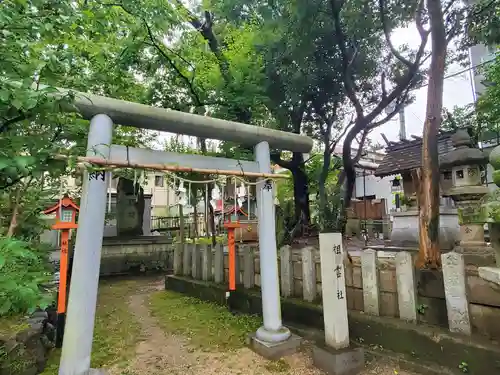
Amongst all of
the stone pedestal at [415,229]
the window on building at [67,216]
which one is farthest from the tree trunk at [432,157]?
the window on building at [67,216]

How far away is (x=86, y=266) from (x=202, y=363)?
7.23 feet

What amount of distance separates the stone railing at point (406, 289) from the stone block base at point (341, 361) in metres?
0.81

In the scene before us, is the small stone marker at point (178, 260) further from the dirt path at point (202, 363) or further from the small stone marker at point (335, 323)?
the small stone marker at point (335, 323)

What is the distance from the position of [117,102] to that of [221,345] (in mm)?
3954

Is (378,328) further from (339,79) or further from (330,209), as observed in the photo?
(339,79)

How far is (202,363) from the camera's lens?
14.1 ft

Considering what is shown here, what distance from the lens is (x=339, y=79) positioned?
988 cm

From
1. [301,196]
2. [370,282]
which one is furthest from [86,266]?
[301,196]

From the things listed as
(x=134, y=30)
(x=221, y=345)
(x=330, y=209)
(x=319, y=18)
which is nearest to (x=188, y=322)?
(x=221, y=345)

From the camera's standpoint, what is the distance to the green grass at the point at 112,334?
14.3 ft

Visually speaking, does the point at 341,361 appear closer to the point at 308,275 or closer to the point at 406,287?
the point at 406,287

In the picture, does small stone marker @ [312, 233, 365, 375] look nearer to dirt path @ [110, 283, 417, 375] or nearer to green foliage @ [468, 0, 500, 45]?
dirt path @ [110, 283, 417, 375]

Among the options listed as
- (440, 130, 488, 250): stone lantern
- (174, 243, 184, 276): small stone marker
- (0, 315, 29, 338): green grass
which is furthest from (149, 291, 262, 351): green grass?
(440, 130, 488, 250): stone lantern

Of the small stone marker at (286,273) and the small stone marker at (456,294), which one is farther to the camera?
the small stone marker at (286,273)
